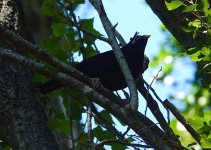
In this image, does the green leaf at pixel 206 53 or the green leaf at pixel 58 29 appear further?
the green leaf at pixel 58 29

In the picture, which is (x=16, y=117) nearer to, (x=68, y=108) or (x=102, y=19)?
(x=68, y=108)

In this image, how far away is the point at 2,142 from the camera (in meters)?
4.15

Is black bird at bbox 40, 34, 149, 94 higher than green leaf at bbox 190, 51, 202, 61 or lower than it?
higher

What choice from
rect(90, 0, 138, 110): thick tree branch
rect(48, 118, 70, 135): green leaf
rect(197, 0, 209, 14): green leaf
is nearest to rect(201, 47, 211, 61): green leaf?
rect(197, 0, 209, 14): green leaf

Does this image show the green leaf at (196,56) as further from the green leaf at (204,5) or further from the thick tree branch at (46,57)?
the thick tree branch at (46,57)

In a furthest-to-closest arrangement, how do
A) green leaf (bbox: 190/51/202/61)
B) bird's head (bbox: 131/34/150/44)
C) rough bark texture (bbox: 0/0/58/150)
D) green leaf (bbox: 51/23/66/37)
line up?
bird's head (bbox: 131/34/150/44) → green leaf (bbox: 51/23/66/37) → rough bark texture (bbox: 0/0/58/150) → green leaf (bbox: 190/51/202/61)

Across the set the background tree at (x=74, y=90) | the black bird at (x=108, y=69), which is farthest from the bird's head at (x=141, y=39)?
the background tree at (x=74, y=90)

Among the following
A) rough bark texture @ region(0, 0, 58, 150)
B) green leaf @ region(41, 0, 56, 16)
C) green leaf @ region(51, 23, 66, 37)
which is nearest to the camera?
rough bark texture @ region(0, 0, 58, 150)

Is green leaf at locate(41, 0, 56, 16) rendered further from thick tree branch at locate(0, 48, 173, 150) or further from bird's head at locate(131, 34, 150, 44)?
bird's head at locate(131, 34, 150, 44)

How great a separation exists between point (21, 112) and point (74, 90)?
45 centimetres

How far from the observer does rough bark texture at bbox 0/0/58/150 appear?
385 centimetres

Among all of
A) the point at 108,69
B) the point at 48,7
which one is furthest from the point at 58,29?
the point at 108,69

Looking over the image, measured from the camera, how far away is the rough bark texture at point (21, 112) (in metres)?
3.85

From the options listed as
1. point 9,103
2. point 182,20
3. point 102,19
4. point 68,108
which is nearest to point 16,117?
point 9,103
